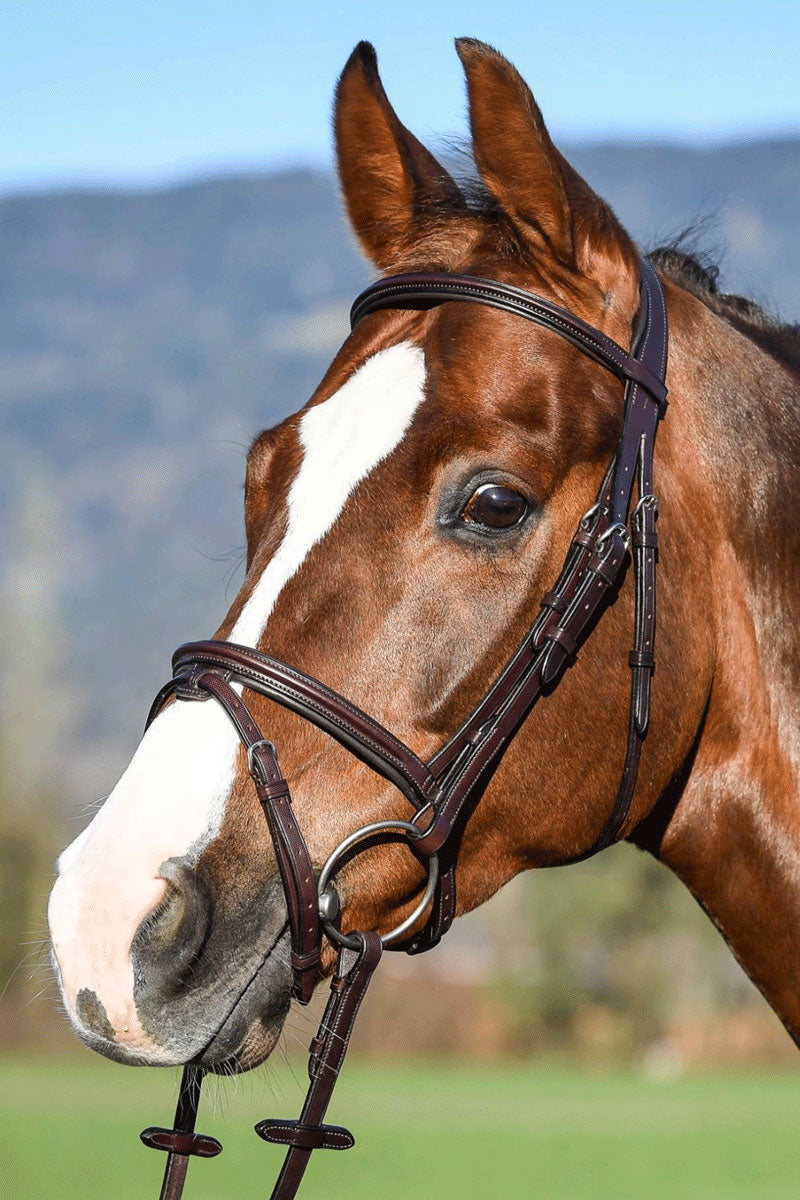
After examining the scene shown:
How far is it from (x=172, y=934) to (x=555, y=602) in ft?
3.82

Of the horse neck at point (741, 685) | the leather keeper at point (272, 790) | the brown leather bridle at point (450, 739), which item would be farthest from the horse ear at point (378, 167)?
the leather keeper at point (272, 790)

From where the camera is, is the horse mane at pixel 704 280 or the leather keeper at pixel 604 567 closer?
the leather keeper at pixel 604 567

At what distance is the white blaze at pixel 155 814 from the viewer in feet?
8.84

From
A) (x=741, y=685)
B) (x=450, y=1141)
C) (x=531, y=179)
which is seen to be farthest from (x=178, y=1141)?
(x=450, y=1141)

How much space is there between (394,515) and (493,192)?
970mm

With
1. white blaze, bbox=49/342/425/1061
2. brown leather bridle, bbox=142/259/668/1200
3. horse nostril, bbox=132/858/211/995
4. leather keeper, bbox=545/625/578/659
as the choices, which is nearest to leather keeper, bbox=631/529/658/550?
brown leather bridle, bbox=142/259/668/1200

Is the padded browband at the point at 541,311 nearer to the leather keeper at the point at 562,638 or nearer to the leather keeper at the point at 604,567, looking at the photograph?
the leather keeper at the point at 604,567

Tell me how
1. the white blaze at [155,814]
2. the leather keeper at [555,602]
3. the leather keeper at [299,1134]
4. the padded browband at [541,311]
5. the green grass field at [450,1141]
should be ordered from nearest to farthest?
the white blaze at [155,814], the leather keeper at [299,1134], the leather keeper at [555,602], the padded browband at [541,311], the green grass field at [450,1141]

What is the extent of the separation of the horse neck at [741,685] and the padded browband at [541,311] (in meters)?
0.19

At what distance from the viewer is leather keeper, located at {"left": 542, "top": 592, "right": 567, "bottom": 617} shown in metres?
3.09

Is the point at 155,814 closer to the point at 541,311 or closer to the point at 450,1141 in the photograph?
the point at 541,311

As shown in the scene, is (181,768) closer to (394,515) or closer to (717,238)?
(394,515)

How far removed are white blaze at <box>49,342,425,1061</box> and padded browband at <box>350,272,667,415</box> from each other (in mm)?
414

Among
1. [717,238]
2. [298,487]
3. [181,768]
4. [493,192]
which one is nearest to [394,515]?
[298,487]
